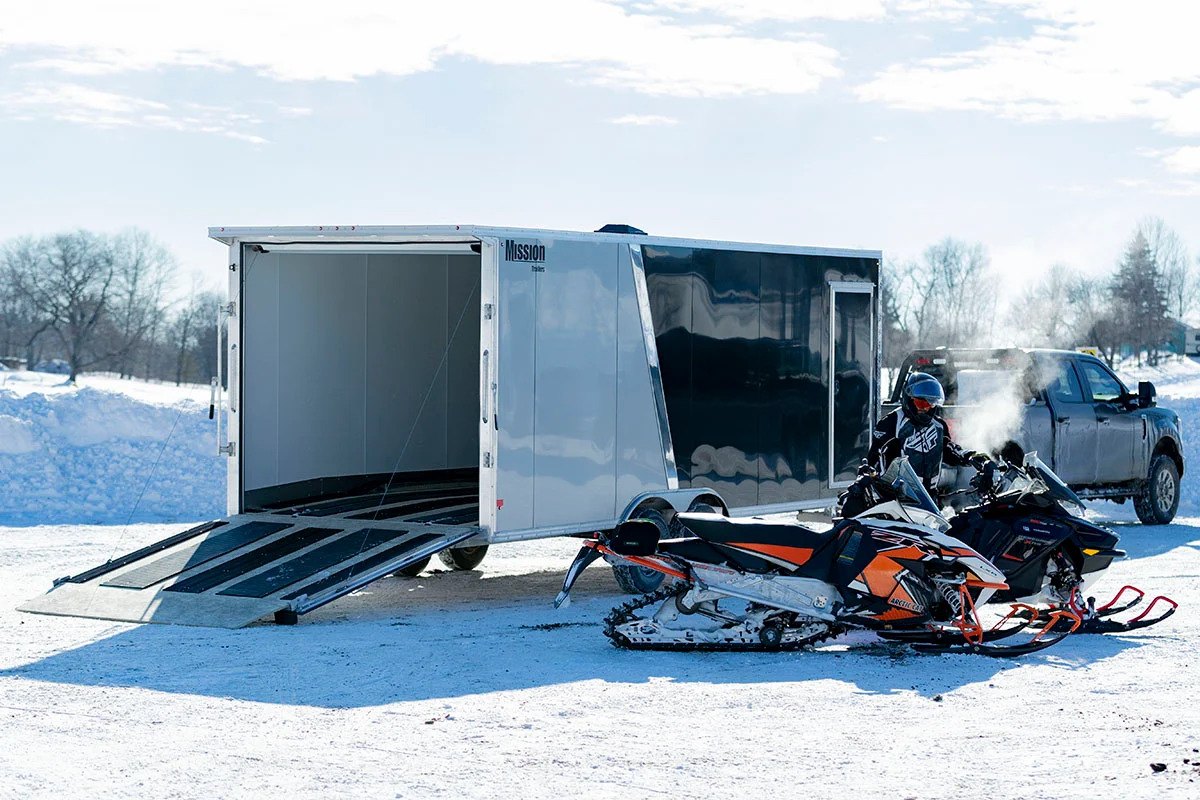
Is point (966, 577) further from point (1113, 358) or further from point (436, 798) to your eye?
point (1113, 358)

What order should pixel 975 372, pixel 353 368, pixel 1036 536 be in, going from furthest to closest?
pixel 975 372 < pixel 353 368 < pixel 1036 536

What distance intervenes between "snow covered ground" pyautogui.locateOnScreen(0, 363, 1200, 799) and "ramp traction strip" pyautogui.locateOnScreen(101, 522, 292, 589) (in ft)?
1.83

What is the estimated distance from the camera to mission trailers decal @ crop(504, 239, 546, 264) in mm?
10680

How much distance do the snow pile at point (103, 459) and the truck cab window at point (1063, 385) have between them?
349 inches

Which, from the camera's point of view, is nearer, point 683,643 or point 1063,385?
point 683,643

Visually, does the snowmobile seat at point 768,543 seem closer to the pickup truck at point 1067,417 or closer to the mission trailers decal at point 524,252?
the mission trailers decal at point 524,252

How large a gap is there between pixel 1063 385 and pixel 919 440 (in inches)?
301

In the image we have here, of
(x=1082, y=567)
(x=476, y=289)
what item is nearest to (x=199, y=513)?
(x=476, y=289)

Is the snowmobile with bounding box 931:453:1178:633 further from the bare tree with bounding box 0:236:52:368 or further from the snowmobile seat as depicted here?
the bare tree with bounding box 0:236:52:368

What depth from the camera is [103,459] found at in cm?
→ 1939

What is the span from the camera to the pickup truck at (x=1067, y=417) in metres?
16.0

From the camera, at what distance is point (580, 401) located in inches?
446

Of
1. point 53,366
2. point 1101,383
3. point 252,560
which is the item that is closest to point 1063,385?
point 1101,383

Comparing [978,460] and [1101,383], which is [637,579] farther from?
[1101,383]
